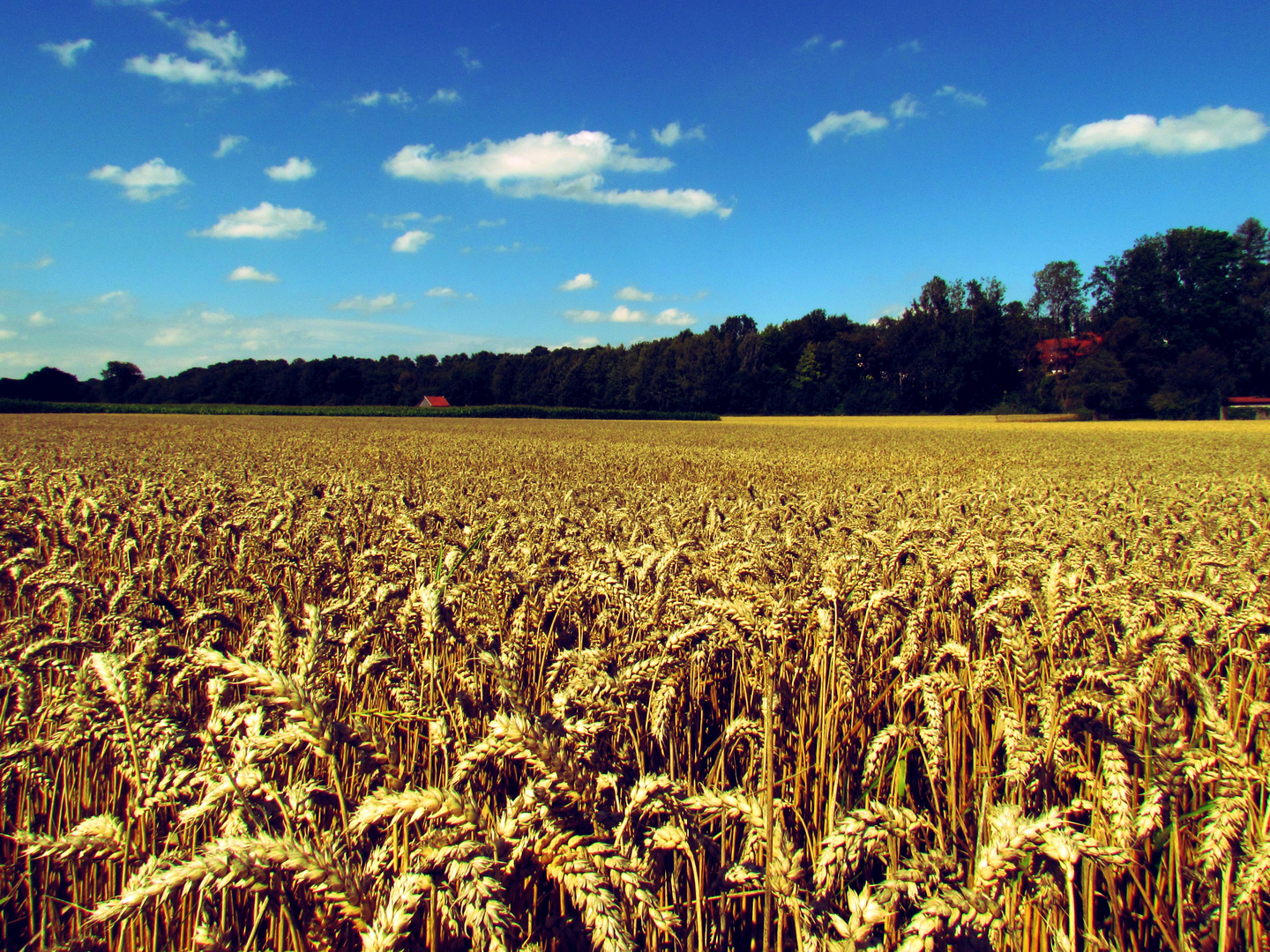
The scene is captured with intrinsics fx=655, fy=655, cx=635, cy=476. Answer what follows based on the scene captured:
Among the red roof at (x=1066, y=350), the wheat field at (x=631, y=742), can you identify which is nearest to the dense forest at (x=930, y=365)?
the red roof at (x=1066, y=350)

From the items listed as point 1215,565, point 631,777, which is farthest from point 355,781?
point 1215,565

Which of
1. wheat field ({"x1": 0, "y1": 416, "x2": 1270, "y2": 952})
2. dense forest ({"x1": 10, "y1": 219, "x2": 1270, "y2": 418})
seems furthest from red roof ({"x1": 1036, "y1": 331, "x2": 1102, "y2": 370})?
wheat field ({"x1": 0, "y1": 416, "x2": 1270, "y2": 952})

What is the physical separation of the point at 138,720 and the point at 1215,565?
531 centimetres

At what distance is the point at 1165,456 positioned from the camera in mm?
17922

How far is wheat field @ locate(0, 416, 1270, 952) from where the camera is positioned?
1.31 metres

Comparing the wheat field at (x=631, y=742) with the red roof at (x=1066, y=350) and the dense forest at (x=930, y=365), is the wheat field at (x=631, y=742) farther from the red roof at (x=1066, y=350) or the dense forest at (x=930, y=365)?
the red roof at (x=1066, y=350)

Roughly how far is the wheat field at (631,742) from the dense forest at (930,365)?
245ft

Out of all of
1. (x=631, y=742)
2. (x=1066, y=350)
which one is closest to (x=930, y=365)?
(x=1066, y=350)

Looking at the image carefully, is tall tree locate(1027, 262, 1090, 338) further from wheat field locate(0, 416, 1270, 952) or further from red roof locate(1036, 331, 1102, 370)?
wheat field locate(0, 416, 1270, 952)

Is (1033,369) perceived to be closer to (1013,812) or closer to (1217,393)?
(1217,393)

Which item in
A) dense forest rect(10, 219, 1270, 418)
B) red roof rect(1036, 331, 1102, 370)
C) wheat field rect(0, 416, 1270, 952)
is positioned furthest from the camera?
red roof rect(1036, 331, 1102, 370)

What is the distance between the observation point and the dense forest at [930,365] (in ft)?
224

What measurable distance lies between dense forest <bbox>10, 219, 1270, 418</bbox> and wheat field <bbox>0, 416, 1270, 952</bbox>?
74.8 meters

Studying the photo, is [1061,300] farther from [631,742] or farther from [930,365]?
[631,742]
